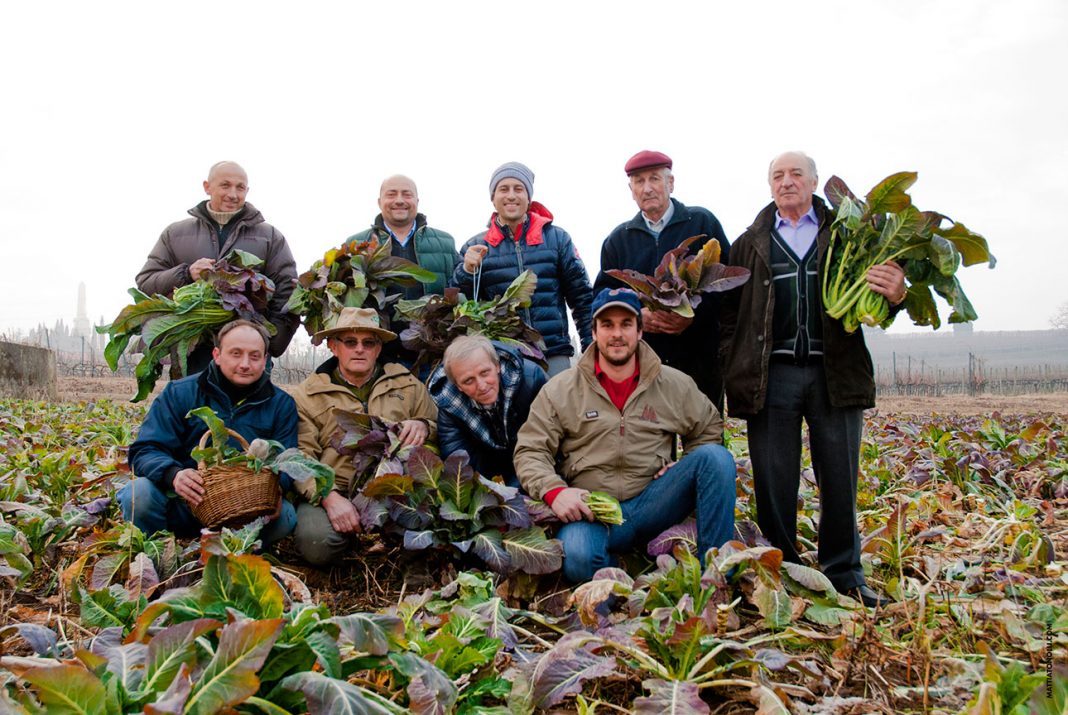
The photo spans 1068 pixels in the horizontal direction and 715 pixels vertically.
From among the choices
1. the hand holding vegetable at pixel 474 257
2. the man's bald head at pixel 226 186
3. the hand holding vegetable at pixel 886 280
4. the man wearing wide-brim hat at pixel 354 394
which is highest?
the man's bald head at pixel 226 186

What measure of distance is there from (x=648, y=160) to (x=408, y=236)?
5.23 ft

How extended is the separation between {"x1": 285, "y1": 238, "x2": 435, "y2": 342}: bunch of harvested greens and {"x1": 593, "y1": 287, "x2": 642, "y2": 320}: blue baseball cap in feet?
4.51

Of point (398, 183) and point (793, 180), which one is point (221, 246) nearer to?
point (398, 183)

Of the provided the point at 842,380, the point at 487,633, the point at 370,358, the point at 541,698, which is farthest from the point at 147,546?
the point at 842,380

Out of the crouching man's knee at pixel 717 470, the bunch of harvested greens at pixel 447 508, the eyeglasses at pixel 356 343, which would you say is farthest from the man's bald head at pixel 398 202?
the crouching man's knee at pixel 717 470

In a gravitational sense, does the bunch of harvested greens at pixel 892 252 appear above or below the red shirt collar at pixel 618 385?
above

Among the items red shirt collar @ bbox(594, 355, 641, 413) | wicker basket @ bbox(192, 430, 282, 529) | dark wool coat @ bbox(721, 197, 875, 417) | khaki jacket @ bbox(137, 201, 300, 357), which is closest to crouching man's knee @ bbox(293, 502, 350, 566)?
wicker basket @ bbox(192, 430, 282, 529)

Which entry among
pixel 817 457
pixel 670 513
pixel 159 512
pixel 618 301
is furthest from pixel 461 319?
pixel 817 457

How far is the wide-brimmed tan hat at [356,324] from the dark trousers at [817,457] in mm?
2025

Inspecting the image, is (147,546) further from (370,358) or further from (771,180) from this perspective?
(771,180)

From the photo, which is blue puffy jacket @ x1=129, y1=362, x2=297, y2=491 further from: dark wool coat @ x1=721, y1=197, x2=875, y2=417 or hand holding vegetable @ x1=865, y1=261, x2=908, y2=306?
hand holding vegetable @ x1=865, y1=261, x2=908, y2=306

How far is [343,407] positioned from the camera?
4.05 m

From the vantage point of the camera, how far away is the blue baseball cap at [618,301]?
11.6 feet

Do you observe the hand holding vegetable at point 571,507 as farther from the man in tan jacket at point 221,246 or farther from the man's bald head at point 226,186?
the man's bald head at point 226,186
